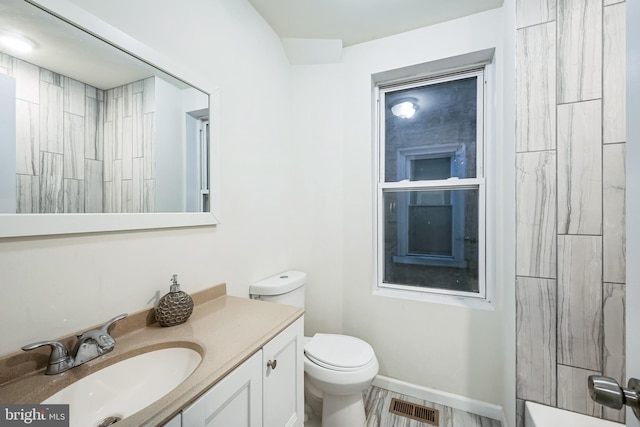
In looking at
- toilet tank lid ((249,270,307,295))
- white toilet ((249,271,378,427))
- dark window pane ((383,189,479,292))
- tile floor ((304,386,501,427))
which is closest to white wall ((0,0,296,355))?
toilet tank lid ((249,270,307,295))

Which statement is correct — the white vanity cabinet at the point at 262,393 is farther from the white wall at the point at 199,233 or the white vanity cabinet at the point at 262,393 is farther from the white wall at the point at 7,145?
the white wall at the point at 7,145

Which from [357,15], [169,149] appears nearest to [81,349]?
[169,149]

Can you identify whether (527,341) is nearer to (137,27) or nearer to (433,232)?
(433,232)

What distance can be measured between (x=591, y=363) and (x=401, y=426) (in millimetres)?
997

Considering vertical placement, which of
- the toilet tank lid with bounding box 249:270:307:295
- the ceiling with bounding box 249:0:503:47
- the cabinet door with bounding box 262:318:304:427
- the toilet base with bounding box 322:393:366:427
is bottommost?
the toilet base with bounding box 322:393:366:427

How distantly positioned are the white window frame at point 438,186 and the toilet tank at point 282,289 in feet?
1.86

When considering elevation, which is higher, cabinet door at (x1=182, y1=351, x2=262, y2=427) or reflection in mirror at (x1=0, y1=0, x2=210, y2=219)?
reflection in mirror at (x1=0, y1=0, x2=210, y2=219)

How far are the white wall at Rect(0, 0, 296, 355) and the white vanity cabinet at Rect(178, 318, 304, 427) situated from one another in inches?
19.7

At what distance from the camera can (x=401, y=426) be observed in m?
1.48

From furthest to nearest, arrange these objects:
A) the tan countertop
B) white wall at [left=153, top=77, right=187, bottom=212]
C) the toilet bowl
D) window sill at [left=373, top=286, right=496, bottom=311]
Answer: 1. window sill at [left=373, top=286, right=496, bottom=311]
2. the toilet bowl
3. white wall at [left=153, top=77, right=187, bottom=212]
4. the tan countertop

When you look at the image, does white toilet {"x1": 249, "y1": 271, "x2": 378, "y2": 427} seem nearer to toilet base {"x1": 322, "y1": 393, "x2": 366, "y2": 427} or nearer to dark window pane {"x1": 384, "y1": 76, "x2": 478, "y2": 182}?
toilet base {"x1": 322, "y1": 393, "x2": 366, "y2": 427}

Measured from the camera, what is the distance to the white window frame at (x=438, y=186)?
168 cm

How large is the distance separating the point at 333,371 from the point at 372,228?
0.93 meters

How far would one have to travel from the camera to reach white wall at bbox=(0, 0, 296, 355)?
73 centimetres
